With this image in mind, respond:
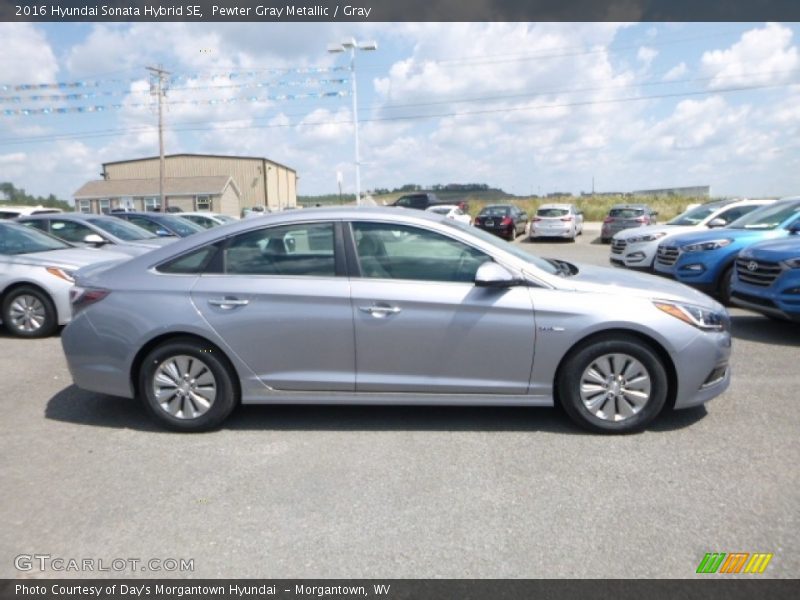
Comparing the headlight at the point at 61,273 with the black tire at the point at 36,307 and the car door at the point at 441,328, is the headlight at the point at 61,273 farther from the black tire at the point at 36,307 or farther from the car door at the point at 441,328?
the car door at the point at 441,328

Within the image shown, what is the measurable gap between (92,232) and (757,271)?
10328 millimetres

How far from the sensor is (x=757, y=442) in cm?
406

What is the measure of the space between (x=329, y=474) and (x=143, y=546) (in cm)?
112

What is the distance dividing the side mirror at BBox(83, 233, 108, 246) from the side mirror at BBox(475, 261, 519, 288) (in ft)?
25.9

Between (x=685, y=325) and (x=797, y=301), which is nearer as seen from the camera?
(x=685, y=325)

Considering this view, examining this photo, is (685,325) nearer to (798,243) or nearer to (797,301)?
(797,301)

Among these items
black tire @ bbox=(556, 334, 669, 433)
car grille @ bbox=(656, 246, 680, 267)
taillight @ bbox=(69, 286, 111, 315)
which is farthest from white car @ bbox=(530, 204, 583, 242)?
taillight @ bbox=(69, 286, 111, 315)

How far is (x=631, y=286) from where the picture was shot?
4367 millimetres

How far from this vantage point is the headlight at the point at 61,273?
758cm

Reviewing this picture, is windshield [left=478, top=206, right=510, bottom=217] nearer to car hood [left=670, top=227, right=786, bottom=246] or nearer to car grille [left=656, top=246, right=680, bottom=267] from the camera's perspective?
car grille [left=656, top=246, right=680, bottom=267]

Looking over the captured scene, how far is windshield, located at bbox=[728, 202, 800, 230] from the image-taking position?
373 inches

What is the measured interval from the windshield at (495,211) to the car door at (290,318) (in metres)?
21.0

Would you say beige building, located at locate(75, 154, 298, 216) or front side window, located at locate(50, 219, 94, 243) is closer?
front side window, located at locate(50, 219, 94, 243)
